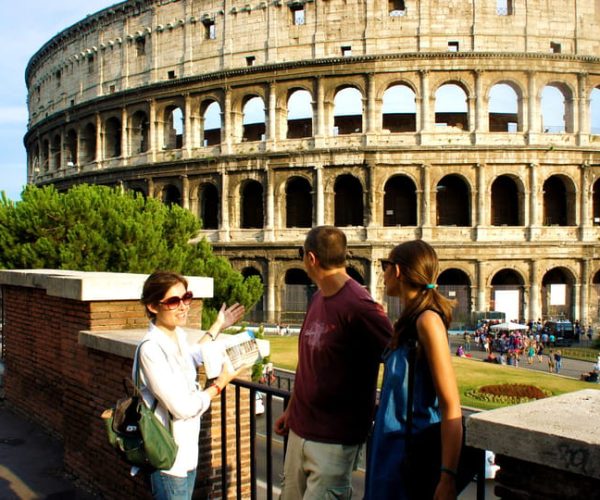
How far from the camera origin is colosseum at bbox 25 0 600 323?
93.1 feet

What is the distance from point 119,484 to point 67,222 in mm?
16099

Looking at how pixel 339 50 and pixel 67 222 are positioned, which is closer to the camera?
pixel 67 222

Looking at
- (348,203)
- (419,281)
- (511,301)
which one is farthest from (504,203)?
(419,281)

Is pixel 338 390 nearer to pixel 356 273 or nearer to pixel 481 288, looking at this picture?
pixel 481 288

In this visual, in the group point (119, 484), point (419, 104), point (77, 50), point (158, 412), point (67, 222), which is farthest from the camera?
point (77, 50)

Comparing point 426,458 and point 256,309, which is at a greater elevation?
point 426,458

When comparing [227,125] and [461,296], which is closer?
[461,296]

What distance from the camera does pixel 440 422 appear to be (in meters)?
2.71

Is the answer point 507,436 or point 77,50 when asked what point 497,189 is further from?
point 507,436

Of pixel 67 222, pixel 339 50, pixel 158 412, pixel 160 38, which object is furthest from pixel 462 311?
pixel 158 412

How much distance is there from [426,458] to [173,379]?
1388mm

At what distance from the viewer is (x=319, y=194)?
29.4 metres

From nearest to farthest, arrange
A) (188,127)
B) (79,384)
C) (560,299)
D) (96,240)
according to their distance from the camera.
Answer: (79,384) → (96,240) → (560,299) → (188,127)

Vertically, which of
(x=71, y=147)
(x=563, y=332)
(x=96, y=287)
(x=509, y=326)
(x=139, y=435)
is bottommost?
(x=563, y=332)
